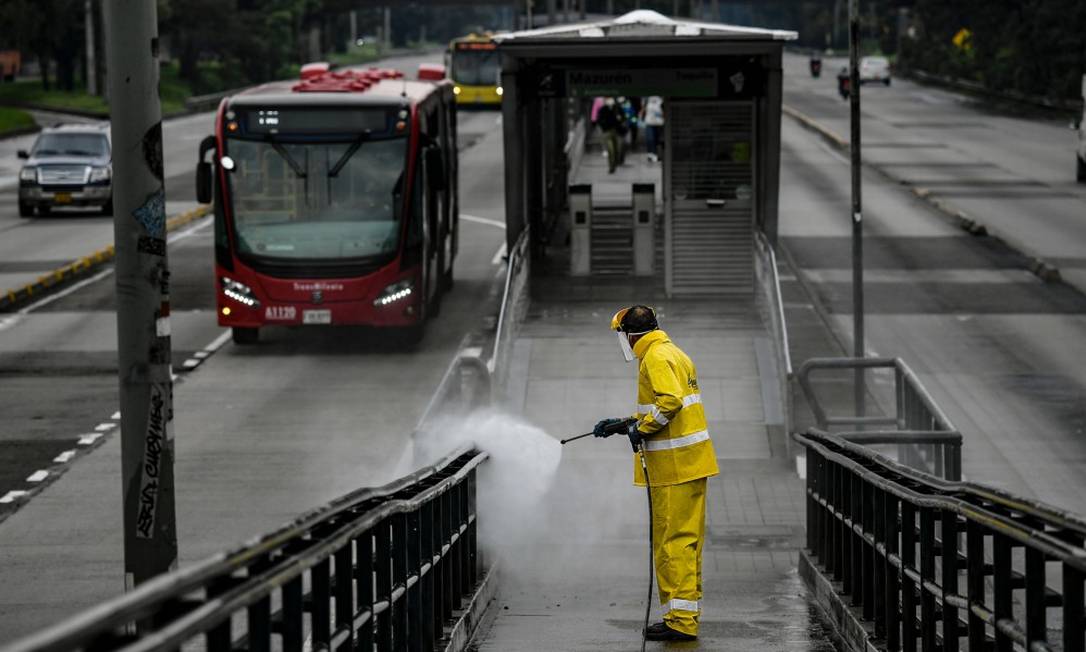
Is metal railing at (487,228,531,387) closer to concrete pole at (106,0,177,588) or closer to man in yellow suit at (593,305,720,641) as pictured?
man in yellow suit at (593,305,720,641)

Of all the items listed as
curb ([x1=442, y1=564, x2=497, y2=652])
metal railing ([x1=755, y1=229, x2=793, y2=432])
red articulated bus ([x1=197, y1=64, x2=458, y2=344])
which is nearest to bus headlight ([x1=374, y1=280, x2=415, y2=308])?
red articulated bus ([x1=197, y1=64, x2=458, y2=344])

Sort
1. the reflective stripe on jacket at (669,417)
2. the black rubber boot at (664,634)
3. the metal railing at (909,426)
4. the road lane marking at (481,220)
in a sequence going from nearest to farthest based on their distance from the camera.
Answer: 1. the reflective stripe on jacket at (669,417)
2. the black rubber boot at (664,634)
3. the metal railing at (909,426)
4. the road lane marking at (481,220)

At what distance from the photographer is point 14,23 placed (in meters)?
77.8

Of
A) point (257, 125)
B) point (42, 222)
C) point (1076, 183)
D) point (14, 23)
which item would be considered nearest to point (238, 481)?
point (257, 125)

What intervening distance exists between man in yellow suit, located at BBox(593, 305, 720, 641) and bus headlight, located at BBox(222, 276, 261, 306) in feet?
46.5

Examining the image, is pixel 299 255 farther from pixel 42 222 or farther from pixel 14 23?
pixel 14 23

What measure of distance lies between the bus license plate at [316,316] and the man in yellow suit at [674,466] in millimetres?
13816

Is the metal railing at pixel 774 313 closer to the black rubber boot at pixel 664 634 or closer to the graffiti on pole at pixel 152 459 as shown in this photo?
the black rubber boot at pixel 664 634

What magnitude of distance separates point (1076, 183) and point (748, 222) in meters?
25.2

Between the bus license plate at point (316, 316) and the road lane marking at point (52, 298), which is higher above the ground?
the bus license plate at point (316, 316)

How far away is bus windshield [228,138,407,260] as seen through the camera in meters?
23.9

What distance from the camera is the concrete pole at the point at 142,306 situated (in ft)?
27.5

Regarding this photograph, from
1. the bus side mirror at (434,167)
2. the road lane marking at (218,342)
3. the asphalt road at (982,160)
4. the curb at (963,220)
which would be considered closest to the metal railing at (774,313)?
the bus side mirror at (434,167)

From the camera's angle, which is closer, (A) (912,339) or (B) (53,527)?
(B) (53,527)
